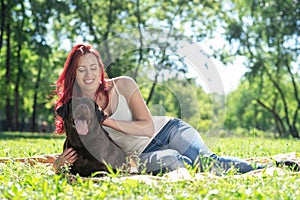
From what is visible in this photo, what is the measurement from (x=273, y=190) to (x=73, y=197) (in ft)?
3.93

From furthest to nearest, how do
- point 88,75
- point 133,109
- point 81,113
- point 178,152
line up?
point 178,152
point 133,109
point 88,75
point 81,113

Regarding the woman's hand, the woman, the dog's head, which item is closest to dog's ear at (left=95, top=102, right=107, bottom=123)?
the dog's head

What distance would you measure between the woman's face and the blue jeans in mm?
728

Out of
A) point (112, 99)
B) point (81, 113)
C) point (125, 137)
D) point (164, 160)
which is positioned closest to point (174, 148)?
point (164, 160)

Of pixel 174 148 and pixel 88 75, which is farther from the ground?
pixel 88 75

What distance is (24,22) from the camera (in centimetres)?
2055

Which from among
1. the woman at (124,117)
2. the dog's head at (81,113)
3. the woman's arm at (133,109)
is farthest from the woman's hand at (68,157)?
the woman's arm at (133,109)

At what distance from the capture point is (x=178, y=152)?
441 centimetres

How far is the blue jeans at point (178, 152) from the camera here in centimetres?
422

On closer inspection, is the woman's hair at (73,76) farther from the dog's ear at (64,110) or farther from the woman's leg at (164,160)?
the woman's leg at (164,160)

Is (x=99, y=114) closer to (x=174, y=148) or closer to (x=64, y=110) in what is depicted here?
(x=64, y=110)

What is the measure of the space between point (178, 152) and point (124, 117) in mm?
563

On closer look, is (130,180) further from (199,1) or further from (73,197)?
(199,1)

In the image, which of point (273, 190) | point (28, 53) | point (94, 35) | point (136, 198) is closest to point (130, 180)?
point (136, 198)
